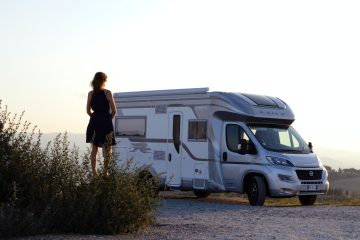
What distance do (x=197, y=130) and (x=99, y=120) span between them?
18.2ft

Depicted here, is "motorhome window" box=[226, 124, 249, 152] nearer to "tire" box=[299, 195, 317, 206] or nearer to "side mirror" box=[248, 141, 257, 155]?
"side mirror" box=[248, 141, 257, 155]

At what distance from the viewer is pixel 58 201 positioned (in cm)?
877

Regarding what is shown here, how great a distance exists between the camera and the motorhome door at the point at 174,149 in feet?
56.1

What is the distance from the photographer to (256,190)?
15367 mm

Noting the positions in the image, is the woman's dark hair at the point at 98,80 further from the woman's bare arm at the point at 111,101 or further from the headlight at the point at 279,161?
the headlight at the point at 279,161

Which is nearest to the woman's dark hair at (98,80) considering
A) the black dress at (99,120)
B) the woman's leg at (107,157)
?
the black dress at (99,120)

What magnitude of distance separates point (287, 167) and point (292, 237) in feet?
19.7

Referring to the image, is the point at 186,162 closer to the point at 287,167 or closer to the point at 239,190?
the point at 239,190

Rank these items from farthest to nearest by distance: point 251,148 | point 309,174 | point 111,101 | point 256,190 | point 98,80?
1. point 251,148
2. point 309,174
3. point 256,190
4. point 98,80
5. point 111,101

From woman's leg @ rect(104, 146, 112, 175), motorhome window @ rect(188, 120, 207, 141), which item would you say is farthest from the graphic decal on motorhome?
woman's leg @ rect(104, 146, 112, 175)

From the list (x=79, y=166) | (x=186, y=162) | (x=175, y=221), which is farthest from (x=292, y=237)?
(x=186, y=162)

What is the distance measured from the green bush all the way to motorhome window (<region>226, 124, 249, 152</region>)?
6873 millimetres

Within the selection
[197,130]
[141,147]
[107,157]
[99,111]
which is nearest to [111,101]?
[99,111]

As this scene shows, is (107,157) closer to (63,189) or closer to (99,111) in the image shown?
(63,189)
